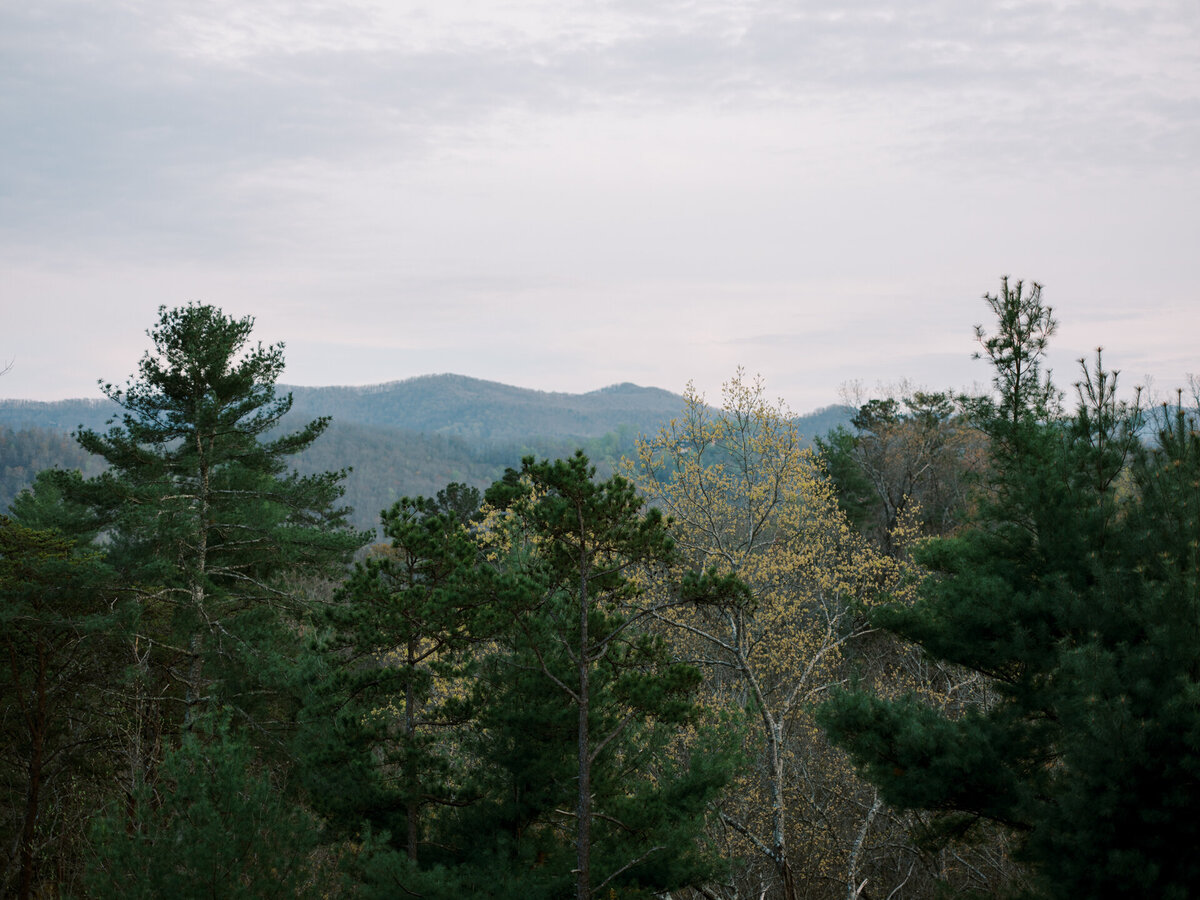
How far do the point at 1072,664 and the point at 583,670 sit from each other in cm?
446

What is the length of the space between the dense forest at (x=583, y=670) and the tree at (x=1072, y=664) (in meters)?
0.03

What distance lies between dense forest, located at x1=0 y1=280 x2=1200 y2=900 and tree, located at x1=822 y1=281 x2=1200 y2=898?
0.03 metres

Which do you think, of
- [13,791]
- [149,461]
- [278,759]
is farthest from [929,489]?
[13,791]

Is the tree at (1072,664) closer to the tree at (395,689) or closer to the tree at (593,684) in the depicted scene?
the tree at (593,684)

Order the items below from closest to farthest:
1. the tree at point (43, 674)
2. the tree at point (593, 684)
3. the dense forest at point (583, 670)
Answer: the dense forest at point (583, 670) → the tree at point (593, 684) → the tree at point (43, 674)

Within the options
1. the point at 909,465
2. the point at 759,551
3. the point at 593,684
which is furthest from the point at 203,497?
the point at 909,465

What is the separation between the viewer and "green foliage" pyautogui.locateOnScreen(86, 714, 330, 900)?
783 centimetres

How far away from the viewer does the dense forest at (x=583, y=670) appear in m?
7.75

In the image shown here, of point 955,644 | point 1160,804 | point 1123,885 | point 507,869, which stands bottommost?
point 507,869

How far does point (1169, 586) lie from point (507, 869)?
6.95 metres

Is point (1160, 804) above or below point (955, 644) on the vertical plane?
below

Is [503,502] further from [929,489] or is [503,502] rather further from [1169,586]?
[929,489]

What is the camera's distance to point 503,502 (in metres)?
8.80

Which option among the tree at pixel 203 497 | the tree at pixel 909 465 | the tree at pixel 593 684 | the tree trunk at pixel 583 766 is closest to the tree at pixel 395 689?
the tree at pixel 593 684
